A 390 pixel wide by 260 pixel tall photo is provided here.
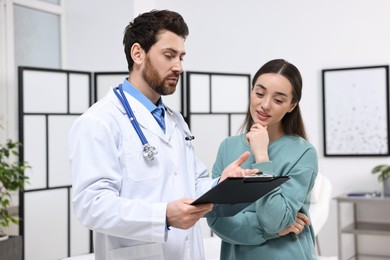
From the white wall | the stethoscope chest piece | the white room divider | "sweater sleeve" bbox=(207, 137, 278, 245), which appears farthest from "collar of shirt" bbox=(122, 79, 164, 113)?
the white wall

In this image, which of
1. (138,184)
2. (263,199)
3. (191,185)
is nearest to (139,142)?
(138,184)

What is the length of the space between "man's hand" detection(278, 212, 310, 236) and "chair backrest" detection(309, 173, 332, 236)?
2.80 meters

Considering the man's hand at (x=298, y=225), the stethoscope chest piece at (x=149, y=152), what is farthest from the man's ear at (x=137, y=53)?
the man's hand at (x=298, y=225)

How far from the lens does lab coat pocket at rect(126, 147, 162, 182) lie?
1.71m

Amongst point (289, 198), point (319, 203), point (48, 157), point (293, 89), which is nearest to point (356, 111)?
point (319, 203)

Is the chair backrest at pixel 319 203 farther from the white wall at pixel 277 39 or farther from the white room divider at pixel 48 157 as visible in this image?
the white room divider at pixel 48 157

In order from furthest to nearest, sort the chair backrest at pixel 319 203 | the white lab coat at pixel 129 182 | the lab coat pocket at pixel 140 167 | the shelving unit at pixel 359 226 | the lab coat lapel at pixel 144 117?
the shelving unit at pixel 359 226 → the chair backrest at pixel 319 203 → the lab coat lapel at pixel 144 117 → the lab coat pocket at pixel 140 167 → the white lab coat at pixel 129 182

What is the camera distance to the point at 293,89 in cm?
191

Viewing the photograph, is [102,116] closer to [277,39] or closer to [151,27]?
[151,27]

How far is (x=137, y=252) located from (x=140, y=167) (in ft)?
0.80

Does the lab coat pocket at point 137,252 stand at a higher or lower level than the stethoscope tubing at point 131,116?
lower

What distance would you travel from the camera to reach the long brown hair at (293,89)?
1910mm

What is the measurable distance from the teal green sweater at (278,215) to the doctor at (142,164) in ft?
0.40

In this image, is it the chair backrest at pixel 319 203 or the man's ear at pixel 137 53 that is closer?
the man's ear at pixel 137 53
